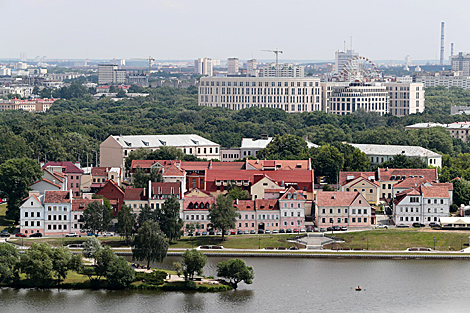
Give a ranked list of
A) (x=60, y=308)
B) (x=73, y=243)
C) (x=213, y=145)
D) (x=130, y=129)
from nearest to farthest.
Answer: (x=60, y=308) → (x=73, y=243) → (x=213, y=145) → (x=130, y=129)

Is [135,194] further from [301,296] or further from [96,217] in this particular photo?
[301,296]

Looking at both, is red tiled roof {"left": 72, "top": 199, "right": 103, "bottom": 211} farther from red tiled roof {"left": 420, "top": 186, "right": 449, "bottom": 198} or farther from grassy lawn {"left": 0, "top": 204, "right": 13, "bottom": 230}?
red tiled roof {"left": 420, "top": 186, "right": 449, "bottom": 198}

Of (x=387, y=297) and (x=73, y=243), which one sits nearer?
(x=387, y=297)

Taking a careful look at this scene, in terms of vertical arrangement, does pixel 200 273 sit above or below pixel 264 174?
below

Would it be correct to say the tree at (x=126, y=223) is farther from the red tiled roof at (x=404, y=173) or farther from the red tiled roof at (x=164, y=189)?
the red tiled roof at (x=404, y=173)

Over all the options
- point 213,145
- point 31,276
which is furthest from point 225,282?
point 213,145

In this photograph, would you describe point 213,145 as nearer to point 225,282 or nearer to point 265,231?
point 265,231

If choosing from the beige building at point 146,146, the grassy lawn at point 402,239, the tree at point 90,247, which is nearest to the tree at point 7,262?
the tree at point 90,247

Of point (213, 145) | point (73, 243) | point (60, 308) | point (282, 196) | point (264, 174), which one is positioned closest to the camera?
point (60, 308)
